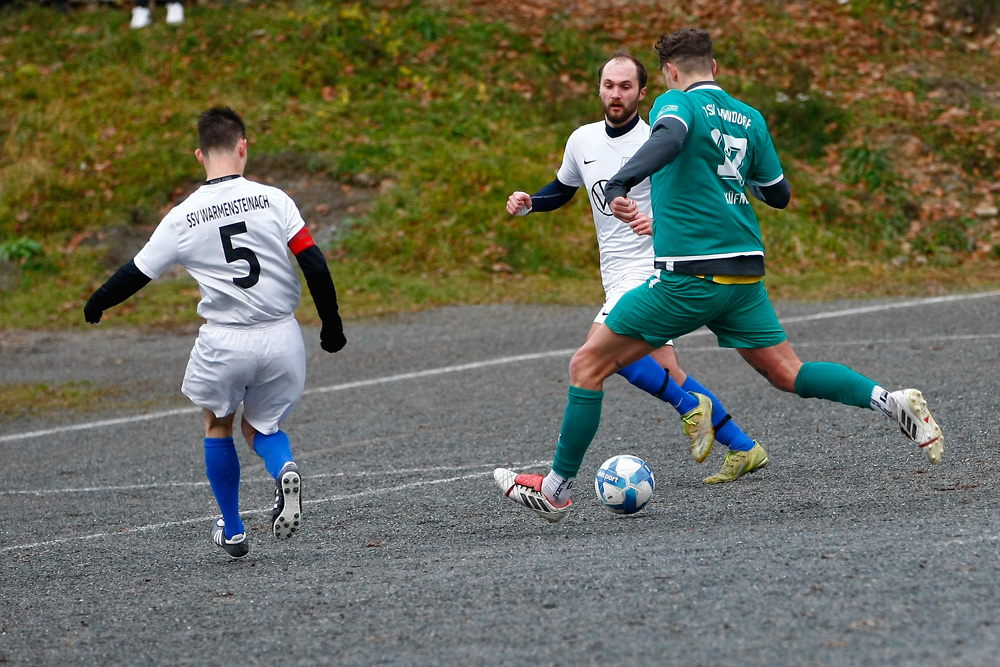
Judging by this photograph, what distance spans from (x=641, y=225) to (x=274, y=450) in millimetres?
1972

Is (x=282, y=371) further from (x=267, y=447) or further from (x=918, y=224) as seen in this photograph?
(x=918, y=224)

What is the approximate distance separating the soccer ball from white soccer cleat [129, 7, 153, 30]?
1806 centimetres

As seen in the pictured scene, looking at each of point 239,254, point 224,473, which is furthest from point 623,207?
point 224,473

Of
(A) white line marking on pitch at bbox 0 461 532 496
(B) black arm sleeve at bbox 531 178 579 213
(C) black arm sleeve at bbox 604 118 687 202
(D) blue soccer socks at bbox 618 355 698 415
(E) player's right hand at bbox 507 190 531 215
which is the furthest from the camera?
(A) white line marking on pitch at bbox 0 461 532 496

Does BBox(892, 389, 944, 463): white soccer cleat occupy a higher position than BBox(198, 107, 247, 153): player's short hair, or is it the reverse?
BBox(198, 107, 247, 153): player's short hair

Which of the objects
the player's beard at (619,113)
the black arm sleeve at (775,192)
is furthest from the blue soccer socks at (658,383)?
the player's beard at (619,113)

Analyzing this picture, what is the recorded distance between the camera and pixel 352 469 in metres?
7.46

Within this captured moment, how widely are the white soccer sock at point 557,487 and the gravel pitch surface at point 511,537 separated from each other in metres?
0.16

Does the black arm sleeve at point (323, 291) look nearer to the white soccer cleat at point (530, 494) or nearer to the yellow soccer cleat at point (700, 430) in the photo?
the white soccer cleat at point (530, 494)

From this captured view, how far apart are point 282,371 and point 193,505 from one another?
1.96 meters

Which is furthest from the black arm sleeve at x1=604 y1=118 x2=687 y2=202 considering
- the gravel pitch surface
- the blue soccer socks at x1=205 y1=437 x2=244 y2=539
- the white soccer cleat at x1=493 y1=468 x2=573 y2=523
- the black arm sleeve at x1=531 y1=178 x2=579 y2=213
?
the blue soccer socks at x1=205 y1=437 x2=244 y2=539

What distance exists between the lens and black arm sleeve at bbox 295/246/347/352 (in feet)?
16.9

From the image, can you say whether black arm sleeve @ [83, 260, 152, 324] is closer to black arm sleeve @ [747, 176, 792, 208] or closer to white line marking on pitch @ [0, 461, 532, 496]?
white line marking on pitch @ [0, 461, 532, 496]

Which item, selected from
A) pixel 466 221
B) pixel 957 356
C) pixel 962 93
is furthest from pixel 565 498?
pixel 962 93
